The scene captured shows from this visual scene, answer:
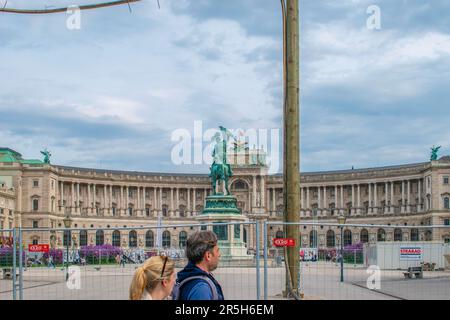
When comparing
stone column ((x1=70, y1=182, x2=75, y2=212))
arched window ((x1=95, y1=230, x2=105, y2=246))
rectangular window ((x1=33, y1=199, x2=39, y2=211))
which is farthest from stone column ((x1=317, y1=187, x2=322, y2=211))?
arched window ((x1=95, y1=230, x2=105, y2=246))

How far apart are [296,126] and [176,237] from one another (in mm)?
5321

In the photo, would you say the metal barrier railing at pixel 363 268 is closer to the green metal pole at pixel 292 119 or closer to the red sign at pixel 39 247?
the green metal pole at pixel 292 119

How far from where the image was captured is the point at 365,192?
14775 cm

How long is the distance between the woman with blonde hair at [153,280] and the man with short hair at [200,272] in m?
0.42

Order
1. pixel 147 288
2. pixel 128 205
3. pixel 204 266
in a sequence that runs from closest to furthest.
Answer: pixel 147 288
pixel 204 266
pixel 128 205

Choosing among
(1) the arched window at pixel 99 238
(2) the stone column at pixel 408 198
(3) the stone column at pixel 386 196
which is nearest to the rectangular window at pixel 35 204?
(3) the stone column at pixel 386 196

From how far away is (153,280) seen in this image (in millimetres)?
6105

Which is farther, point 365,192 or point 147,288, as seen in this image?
point 365,192

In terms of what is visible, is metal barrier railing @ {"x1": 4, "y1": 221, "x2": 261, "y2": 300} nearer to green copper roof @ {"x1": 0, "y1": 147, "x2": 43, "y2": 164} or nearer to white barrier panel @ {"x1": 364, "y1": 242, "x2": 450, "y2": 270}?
white barrier panel @ {"x1": 364, "y1": 242, "x2": 450, "y2": 270}

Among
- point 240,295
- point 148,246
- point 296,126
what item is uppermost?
point 296,126

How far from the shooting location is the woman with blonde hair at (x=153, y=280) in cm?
607
